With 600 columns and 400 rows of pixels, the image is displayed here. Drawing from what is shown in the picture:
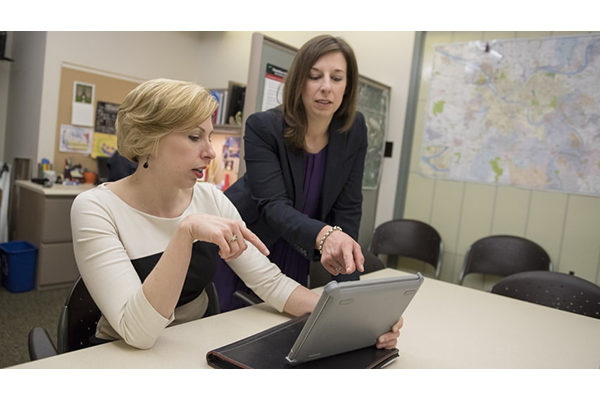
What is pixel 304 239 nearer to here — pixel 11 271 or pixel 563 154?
pixel 563 154

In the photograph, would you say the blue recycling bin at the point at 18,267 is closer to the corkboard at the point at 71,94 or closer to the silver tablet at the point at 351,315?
the corkboard at the point at 71,94

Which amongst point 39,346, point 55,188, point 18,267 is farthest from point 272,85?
point 18,267

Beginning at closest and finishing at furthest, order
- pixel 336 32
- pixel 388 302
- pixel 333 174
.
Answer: pixel 388 302, pixel 333 174, pixel 336 32

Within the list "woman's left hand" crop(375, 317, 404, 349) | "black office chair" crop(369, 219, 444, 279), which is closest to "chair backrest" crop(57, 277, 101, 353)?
"woman's left hand" crop(375, 317, 404, 349)

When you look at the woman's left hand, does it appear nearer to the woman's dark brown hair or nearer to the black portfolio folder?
the black portfolio folder

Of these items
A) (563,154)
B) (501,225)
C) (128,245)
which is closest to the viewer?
(128,245)

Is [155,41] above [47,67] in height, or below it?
above

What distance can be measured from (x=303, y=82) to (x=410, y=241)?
78.4 inches

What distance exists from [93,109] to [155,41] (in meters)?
0.96

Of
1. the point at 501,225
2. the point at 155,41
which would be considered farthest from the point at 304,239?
the point at 155,41

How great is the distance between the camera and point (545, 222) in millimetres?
2941

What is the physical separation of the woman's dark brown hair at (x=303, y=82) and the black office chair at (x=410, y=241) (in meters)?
1.79

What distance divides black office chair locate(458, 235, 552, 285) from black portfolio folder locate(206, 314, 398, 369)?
6.78 ft
